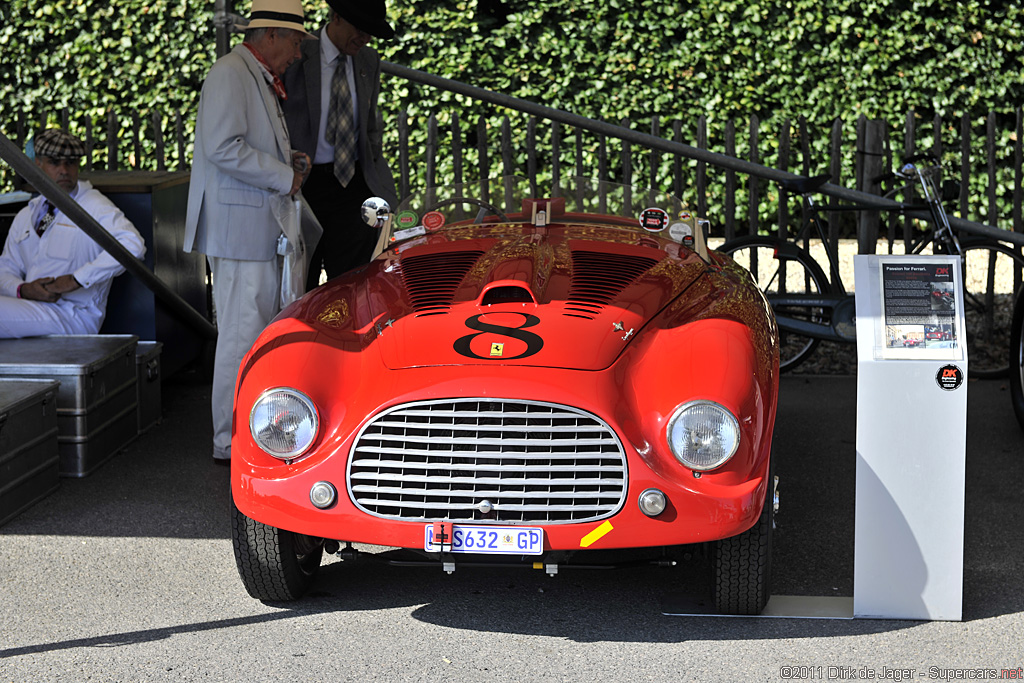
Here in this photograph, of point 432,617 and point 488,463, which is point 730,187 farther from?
point 488,463

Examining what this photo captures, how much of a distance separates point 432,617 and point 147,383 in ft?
9.26

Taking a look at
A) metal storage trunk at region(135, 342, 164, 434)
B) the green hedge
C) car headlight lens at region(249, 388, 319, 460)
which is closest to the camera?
car headlight lens at region(249, 388, 319, 460)

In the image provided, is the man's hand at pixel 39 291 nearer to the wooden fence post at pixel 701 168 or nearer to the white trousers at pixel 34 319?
the white trousers at pixel 34 319

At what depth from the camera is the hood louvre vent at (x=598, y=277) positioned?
4.00 metres

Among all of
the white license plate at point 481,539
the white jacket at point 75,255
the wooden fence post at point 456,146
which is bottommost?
the white license plate at point 481,539

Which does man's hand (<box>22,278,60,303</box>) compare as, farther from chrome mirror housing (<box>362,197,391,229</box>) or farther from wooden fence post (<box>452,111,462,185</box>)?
wooden fence post (<box>452,111,462,185</box>)

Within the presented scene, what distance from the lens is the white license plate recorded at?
11.4 ft

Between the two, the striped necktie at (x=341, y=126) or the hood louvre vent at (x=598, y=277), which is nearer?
the hood louvre vent at (x=598, y=277)

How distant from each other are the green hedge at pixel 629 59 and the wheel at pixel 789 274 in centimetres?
266

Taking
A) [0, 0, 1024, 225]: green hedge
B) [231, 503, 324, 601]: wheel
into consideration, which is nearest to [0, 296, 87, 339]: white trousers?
[231, 503, 324, 601]: wheel

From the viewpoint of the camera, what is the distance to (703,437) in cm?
351

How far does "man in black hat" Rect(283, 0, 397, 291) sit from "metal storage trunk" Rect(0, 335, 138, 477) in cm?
117

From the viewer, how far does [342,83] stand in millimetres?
6113

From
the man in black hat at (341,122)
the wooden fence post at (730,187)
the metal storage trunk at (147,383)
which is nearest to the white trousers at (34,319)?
the metal storage trunk at (147,383)
